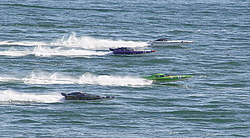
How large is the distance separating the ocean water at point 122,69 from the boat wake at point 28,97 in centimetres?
10

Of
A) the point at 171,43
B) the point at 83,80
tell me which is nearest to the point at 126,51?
the point at 171,43

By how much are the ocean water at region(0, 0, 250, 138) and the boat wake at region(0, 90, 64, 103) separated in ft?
0.33

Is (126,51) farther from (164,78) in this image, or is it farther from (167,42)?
(164,78)

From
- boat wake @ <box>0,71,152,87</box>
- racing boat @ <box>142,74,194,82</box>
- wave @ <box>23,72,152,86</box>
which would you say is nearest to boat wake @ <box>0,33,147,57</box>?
wave @ <box>23,72,152,86</box>

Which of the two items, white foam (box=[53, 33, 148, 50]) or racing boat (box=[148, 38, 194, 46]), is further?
white foam (box=[53, 33, 148, 50])

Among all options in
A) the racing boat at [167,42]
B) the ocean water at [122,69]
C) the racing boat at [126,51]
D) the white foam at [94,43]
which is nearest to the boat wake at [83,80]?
the ocean water at [122,69]

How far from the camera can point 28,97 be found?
62500mm

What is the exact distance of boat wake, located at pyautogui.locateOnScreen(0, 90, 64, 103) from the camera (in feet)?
203

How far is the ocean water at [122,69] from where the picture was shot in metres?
56.1

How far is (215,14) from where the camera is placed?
124875mm

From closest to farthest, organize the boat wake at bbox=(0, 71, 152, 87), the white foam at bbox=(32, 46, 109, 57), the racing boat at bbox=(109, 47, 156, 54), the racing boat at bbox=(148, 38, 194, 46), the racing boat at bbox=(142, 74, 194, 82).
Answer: the racing boat at bbox=(142, 74, 194, 82) → the boat wake at bbox=(0, 71, 152, 87) → the racing boat at bbox=(109, 47, 156, 54) → the white foam at bbox=(32, 46, 109, 57) → the racing boat at bbox=(148, 38, 194, 46)

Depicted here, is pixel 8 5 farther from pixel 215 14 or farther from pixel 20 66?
pixel 20 66

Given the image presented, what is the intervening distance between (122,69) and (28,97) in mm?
18627

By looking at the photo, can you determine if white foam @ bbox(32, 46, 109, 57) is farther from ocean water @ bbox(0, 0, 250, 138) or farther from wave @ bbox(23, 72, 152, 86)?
wave @ bbox(23, 72, 152, 86)
